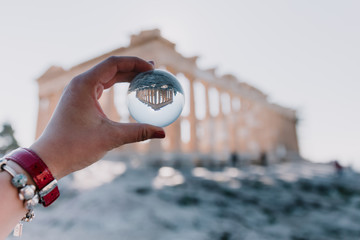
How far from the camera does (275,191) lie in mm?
16047

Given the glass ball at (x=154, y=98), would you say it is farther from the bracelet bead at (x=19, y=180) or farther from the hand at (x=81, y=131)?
the bracelet bead at (x=19, y=180)

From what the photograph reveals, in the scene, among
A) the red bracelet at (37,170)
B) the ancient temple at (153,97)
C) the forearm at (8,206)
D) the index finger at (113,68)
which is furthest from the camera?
the ancient temple at (153,97)

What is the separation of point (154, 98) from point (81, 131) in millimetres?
1095

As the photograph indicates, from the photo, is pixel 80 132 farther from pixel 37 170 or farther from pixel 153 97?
pixel 153 97

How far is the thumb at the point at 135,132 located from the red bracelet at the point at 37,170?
861 mm

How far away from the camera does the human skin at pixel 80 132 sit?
2.62m

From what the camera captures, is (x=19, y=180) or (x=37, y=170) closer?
(x=19, y=180)

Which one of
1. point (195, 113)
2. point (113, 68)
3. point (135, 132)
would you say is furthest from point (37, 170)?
point (195, 113)

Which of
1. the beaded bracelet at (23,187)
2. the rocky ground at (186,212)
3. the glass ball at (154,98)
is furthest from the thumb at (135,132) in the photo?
the rocky ground at (186,212)

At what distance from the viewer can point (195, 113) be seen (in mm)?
32000

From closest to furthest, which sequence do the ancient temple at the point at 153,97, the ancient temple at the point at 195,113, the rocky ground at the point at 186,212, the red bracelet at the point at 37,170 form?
the red bracelet at the point at 37,170 → the ancient temple at the point at 153,97 → the rocky ground at the point at 186,212 → the ancient temple at the point at 195,113

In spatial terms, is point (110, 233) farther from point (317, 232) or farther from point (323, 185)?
point (323, 185)

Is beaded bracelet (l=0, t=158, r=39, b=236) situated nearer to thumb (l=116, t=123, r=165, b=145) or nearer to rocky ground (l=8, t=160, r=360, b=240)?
thumb (l=116, t=123, r=165, b=145)

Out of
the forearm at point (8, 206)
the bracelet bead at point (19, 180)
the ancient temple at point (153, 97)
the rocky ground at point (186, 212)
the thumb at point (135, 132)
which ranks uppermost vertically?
the ancient temple at point (153, 97)
